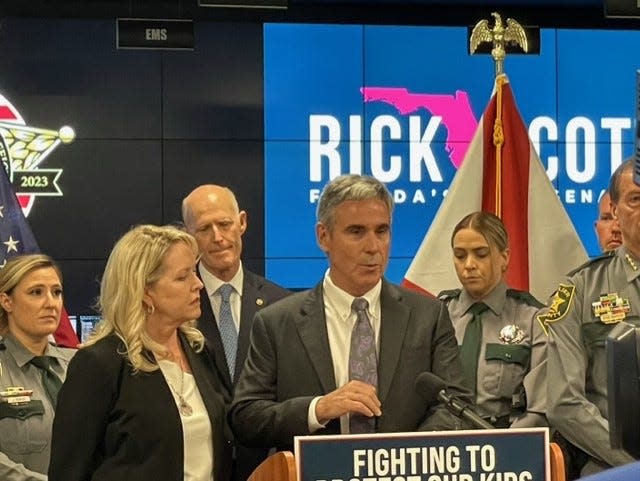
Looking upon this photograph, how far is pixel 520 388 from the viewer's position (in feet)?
12.6

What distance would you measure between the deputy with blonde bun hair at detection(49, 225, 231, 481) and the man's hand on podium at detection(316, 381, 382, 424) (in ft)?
1.26

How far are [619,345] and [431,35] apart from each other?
742 cm

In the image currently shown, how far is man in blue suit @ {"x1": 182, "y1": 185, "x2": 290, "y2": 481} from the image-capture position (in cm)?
406

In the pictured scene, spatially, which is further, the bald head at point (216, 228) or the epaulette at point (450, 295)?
the bald head at point (216, 228)

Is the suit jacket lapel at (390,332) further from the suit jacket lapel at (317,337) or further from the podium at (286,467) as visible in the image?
the podium at (286,467)

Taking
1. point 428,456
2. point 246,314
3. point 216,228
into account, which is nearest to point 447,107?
point 216,228

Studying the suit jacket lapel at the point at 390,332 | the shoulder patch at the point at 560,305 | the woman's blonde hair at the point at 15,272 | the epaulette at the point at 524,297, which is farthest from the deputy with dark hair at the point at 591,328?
the woman's blonde hair at the point at 15,272

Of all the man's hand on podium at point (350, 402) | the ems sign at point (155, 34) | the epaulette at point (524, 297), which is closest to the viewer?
the man's hand on podium at point (350, 402)

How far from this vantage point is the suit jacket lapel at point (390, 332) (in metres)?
3.02

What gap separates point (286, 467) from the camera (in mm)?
2455

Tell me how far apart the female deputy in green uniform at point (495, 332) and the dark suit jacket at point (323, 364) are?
717mm

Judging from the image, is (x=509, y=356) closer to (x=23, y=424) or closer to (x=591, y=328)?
(x=591, y=328)

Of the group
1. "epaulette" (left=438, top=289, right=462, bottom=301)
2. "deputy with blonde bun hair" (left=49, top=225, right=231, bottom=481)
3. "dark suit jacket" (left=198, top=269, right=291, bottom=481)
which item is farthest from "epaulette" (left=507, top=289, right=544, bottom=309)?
"deputy with blonde bun hair" (left=49, top=225, right=231, bottom=481)

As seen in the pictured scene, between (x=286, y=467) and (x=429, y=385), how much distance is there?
1.47ft
